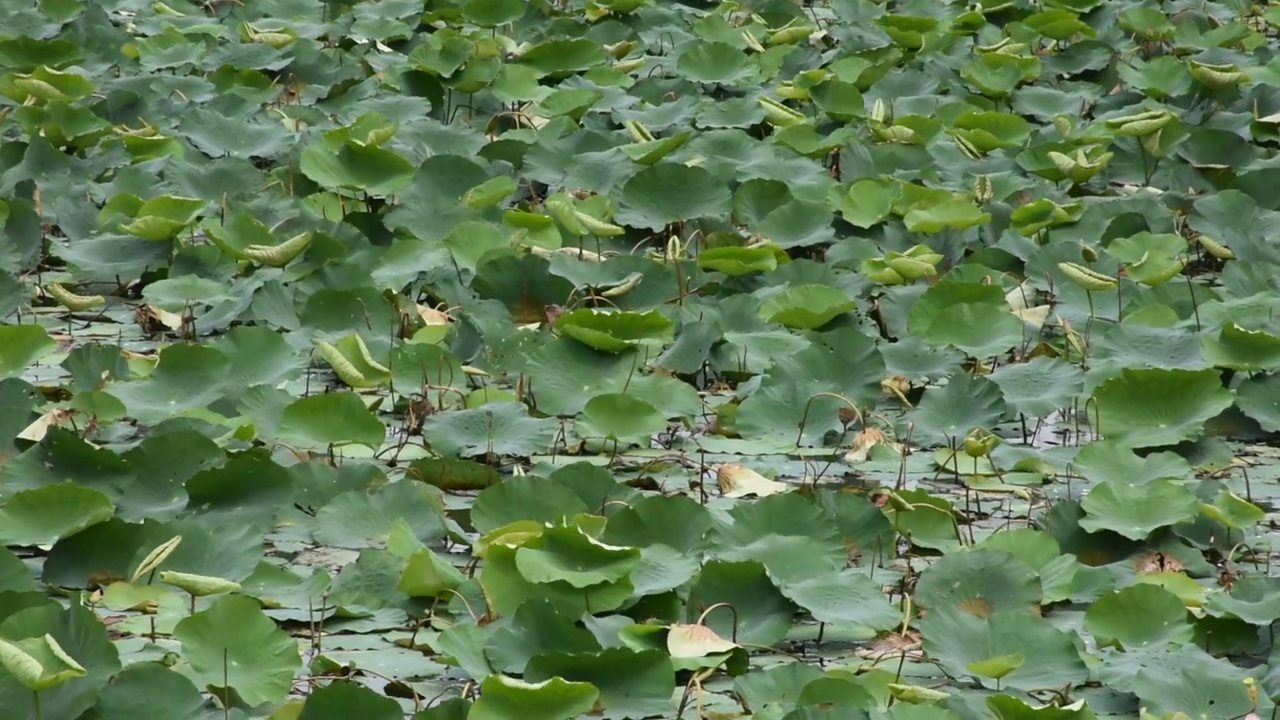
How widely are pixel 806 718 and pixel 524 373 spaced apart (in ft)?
4.53

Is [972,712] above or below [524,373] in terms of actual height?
above

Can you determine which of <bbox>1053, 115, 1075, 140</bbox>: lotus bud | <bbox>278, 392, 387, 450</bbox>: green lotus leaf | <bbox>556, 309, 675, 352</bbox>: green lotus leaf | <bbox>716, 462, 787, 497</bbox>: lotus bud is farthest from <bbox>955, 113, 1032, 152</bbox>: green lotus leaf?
<bbox>278, 392, 387, 450</bbox>: green lotus leaf

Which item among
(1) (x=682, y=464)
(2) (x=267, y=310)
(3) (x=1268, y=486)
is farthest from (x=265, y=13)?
(3) (x=1268, y=486)

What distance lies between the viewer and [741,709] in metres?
2.42

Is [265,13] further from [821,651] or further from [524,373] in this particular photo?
[821,651]

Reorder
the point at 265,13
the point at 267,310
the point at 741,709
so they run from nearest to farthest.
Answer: the point at 741,709 < the point at 267,310 < the point at 265,13

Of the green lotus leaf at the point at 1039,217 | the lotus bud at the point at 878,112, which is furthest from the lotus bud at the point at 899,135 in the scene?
the green lotus leaf at the point at 1039,217

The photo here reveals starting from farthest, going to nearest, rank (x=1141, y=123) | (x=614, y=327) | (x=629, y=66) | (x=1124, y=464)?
(x=629, y=66)
(x=1141, y=123)
(x=614, y=327)
(x=1124, y=464)

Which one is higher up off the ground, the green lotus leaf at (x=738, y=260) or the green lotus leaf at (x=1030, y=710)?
the green lotus leaf at (x=1030, y=710)

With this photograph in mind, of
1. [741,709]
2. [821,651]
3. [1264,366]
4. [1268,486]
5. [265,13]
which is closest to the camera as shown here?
[741,709]

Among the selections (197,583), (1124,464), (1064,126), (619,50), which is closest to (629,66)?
(619,50)

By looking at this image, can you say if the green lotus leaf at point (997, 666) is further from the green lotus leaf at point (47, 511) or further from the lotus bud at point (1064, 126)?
the lotus bud at point (1064, 126)

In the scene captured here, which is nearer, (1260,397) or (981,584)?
(981,584)

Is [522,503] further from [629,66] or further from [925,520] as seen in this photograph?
[629,66]
